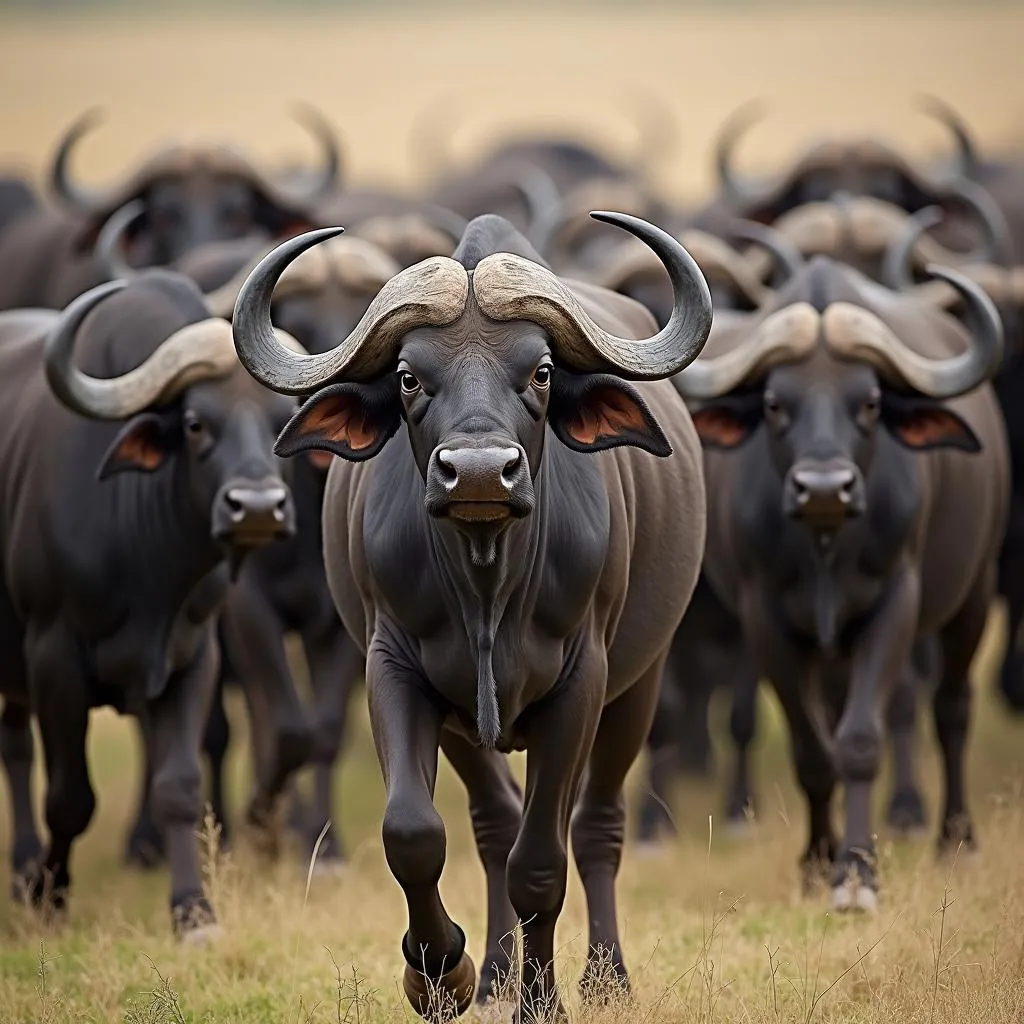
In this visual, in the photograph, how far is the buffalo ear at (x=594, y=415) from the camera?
6441mm

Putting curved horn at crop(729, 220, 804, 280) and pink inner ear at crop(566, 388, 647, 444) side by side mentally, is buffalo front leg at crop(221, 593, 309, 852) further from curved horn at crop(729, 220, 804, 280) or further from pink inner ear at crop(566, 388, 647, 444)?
pink inner ear at crop(566, 388, 647, 444)

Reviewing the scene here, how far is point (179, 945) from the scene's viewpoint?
26.8ft

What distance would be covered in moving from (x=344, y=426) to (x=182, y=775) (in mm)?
2642

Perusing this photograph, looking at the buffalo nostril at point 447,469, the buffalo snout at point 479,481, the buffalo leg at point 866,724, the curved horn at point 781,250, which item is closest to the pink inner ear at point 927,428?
the buffalo leg at point 866,724

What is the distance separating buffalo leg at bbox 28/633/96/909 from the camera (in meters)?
8.61

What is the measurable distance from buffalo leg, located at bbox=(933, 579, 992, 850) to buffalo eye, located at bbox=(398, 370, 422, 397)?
501 centimetres

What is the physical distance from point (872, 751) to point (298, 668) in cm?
874

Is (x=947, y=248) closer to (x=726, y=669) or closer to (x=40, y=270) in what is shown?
(x=726, y=669)

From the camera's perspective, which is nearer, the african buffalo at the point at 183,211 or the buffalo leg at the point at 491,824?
the buffalo leg at the point at 491,824

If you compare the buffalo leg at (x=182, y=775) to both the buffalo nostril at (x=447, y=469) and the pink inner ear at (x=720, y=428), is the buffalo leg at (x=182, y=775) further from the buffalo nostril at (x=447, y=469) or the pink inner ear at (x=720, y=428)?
the buffalo nostril at (x=447, y=469)

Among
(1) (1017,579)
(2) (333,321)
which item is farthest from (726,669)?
(2) (333,321)

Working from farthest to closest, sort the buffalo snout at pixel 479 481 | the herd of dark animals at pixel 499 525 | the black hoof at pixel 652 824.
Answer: the black hoof at pixel 652 824
the herd of dark animals at pixel 499 525
the buffalo snout at pixel 479 481

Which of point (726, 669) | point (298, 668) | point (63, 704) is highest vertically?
point (63, 704)

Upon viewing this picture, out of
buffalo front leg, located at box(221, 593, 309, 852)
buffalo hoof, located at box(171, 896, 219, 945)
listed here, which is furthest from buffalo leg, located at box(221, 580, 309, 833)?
buffalo hoof, located at box(171, 896, 219, 945)
